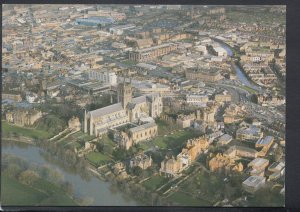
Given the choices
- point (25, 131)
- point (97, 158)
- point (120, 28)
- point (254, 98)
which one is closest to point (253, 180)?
point (254, 98)

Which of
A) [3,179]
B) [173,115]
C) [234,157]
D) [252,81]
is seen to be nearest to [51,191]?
[3,179]

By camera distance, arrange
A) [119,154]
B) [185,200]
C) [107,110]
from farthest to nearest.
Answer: [107,110]
[119,154]
[185,200]

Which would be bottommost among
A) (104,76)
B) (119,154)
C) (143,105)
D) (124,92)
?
(119,154)

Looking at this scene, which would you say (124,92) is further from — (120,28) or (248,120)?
(248,120)

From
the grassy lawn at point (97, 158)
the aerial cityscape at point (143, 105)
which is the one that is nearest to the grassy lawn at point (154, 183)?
the aerial cityscape at point (143, 105)

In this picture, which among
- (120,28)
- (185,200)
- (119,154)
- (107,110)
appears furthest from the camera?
(120,28)

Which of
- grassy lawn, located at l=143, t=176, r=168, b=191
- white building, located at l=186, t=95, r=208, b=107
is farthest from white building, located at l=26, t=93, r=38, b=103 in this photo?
white building, located at l=186, t=95, r=208, b=107

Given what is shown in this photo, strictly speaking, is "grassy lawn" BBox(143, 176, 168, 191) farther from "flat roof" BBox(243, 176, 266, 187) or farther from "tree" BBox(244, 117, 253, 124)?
"tree" BBox(244, 117, 253, 124)
